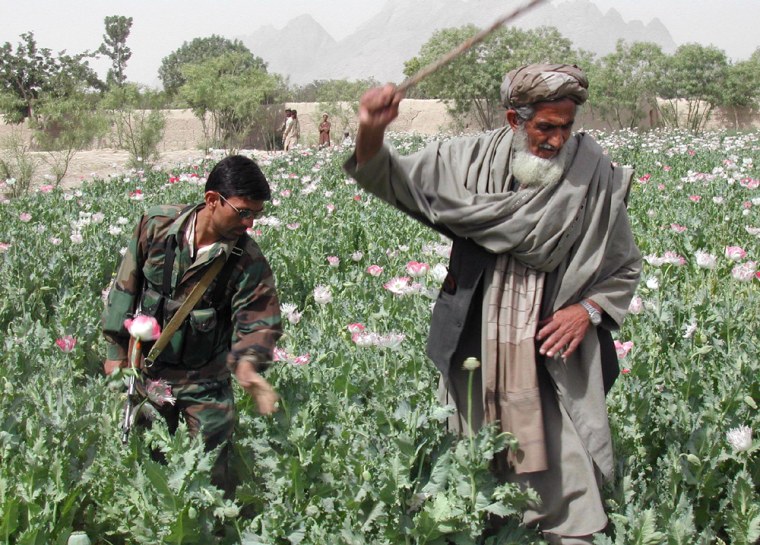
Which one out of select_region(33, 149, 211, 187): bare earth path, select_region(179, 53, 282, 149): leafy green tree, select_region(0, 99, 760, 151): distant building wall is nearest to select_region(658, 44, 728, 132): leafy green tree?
select_region(0, 99, 760, 151): distant building wall

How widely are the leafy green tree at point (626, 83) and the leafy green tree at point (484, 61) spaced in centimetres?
193

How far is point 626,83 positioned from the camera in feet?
92.6

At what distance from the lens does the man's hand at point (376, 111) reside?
2.13m

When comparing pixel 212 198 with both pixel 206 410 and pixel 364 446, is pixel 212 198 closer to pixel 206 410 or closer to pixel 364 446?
pixel 206 410

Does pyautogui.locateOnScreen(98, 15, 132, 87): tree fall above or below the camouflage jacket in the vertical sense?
above

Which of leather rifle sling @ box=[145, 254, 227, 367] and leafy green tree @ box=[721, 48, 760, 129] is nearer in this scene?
leather rifle sling @ box=[145, 254, 227, 367]

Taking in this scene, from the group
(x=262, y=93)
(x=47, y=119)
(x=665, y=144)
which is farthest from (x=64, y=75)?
(x=665, y=144)

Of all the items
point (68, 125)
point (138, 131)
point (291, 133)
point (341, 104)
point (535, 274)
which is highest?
point (341, 104)

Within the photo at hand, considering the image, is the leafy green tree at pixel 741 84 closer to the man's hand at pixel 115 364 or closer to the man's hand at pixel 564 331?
the man's hand at pixel 564 331

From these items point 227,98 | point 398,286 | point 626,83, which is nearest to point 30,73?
point 227,98

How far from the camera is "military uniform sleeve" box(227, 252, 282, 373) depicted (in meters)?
2.79

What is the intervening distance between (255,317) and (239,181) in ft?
1.49

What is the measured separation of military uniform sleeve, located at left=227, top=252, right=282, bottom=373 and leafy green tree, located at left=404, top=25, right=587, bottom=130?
2455 centimetres

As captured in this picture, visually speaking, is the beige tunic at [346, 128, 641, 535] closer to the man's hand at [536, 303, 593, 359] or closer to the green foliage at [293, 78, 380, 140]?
the man's hand at [536, 303, 593, 359]
